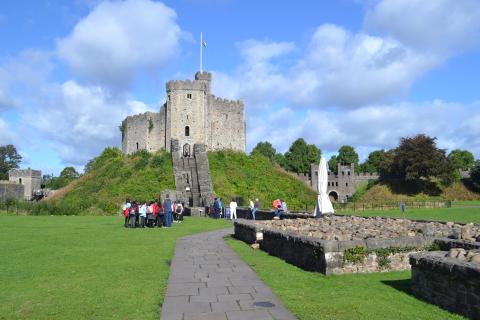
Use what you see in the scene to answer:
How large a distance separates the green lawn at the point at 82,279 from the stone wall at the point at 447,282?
3.97m

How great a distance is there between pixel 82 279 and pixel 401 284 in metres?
5.86

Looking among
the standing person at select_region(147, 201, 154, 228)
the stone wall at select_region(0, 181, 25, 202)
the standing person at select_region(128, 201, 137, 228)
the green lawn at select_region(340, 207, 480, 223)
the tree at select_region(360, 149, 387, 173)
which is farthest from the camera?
the tree at select_region(360, 149, 387, 173)

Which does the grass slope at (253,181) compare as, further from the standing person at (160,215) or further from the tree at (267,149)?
the tree at (267,149)

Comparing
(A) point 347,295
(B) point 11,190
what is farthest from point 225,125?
(A) point 347,295

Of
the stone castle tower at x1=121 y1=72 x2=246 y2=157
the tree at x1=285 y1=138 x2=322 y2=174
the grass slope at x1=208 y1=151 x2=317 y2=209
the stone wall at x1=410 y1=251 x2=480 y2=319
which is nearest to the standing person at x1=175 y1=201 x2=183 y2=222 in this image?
the grass slope at x1=208 y1=151 x2=317 y2=209

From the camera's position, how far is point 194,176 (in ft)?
150

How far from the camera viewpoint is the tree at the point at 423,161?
6506cm

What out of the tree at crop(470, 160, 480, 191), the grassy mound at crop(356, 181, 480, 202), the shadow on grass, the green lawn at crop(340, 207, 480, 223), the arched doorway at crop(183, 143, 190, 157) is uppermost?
the arched doorway at crop(183, 143, 190, 157)

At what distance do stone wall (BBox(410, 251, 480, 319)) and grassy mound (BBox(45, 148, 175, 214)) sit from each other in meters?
33.0

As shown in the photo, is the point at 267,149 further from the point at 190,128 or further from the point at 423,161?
the point at 190,128

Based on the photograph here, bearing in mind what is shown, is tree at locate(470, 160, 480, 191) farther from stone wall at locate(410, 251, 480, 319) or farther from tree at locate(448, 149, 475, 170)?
stone wall at locate(410, 251, 480, 319)

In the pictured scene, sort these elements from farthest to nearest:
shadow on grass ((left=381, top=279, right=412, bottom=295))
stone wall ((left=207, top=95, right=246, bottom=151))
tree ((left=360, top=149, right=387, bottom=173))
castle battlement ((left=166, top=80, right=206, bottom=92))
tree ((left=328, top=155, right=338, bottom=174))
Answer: tree ((left=360, top=149, right=387, bottom=173)) → tree ((left=328, top=155, right=338, bottom=174)) → stone wall ((left=207, top=95, right=246, bottom=151)) → castle battlement ((left=166, top=80, right=206, bottom=92)) → shadow on grass ((left=381, top=279, right=412, bottom=295))

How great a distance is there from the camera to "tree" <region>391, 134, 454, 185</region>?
6506 cm

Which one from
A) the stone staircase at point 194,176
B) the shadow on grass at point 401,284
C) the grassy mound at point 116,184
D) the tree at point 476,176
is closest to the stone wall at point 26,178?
the grassy mound at point 116,184
